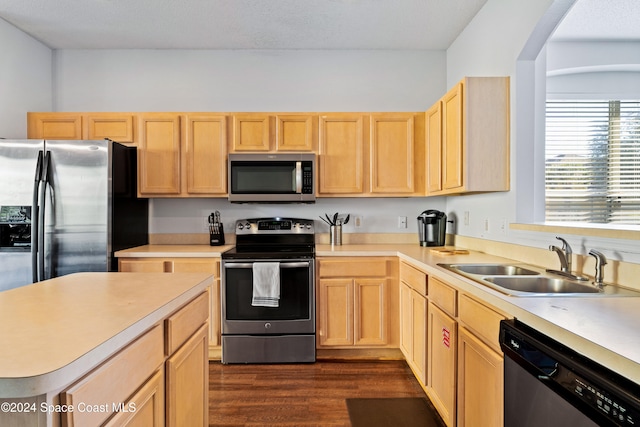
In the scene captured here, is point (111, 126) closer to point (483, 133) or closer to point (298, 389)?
point (298, 389)

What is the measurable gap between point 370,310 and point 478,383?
1406 millimetres

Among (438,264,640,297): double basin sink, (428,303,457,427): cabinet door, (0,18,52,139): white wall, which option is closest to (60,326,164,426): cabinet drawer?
(438,264,640,297): double basin sink

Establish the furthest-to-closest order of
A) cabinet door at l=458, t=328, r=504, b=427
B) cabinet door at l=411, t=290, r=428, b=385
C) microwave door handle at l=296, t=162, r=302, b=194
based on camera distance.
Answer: microwave door handle at l=296, t=162, r=302, b=194 → cabinet door at l=411, t=290, r=428, b=385 → cabinet door at l=458, t=328, r=504, b=427

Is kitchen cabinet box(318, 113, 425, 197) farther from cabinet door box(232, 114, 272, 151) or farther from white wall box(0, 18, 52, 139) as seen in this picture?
white wall box(0, 18, 52, 139)

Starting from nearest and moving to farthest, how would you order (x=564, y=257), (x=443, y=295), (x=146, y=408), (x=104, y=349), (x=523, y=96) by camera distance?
(x=104, y=349), (x=146, y=408), (x=564, y=257), (x=443, y=295), (x=523, y=96)

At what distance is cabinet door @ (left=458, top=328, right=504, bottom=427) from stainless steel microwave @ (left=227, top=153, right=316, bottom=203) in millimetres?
1842

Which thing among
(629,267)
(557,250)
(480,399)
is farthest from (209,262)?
(629,267)

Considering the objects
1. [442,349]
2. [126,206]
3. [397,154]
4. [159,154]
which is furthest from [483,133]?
[126,206]

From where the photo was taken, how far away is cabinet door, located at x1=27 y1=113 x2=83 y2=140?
10.6 feet

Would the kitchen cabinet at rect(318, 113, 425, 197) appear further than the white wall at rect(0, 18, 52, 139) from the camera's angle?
Yes

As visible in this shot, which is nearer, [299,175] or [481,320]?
[481,320]

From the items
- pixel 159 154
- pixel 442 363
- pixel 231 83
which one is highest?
pixel 231 83

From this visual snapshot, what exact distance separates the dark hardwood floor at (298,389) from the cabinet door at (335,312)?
0.65 ft

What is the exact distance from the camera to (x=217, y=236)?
3359 mm
